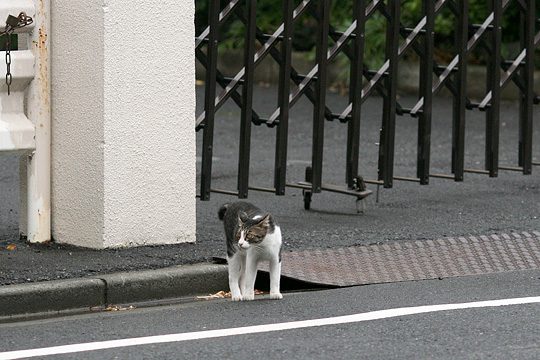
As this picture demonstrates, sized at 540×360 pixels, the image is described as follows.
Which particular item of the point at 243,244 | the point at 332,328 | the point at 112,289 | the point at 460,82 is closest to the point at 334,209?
the point at 460,82

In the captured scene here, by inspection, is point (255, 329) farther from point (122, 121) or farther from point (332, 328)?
point (122, 121)

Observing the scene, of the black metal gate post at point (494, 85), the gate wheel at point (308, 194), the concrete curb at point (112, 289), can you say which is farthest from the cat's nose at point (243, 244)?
the black metal gate post at point (494, 85)

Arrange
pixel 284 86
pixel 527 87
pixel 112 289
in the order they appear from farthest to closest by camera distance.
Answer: pixel 527 87 < pixel 284 86 < pixel 112 289

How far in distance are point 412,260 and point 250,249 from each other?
1343 mm

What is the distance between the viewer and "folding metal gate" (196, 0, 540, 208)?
9.55 metres

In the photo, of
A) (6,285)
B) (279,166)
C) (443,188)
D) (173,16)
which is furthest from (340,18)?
(6,285)

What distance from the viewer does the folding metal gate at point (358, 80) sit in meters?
9.55

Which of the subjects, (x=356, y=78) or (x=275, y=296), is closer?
(x=275, y=296)

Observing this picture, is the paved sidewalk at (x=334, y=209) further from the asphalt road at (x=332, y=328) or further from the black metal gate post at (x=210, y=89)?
the asphalt road at (x=332, y=328)

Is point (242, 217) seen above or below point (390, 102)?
below

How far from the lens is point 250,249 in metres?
7.78

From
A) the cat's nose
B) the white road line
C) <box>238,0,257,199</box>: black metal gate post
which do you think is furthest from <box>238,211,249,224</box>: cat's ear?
<box>238,0,257,199</box>: black metal gate post

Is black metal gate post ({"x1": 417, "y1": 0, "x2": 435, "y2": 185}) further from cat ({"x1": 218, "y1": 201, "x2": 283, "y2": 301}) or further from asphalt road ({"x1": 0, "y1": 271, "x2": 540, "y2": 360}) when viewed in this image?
cat ({"x1": 218, "y1": 201, "x2": 283, "y2": 301})

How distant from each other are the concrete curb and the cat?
0.90ft
